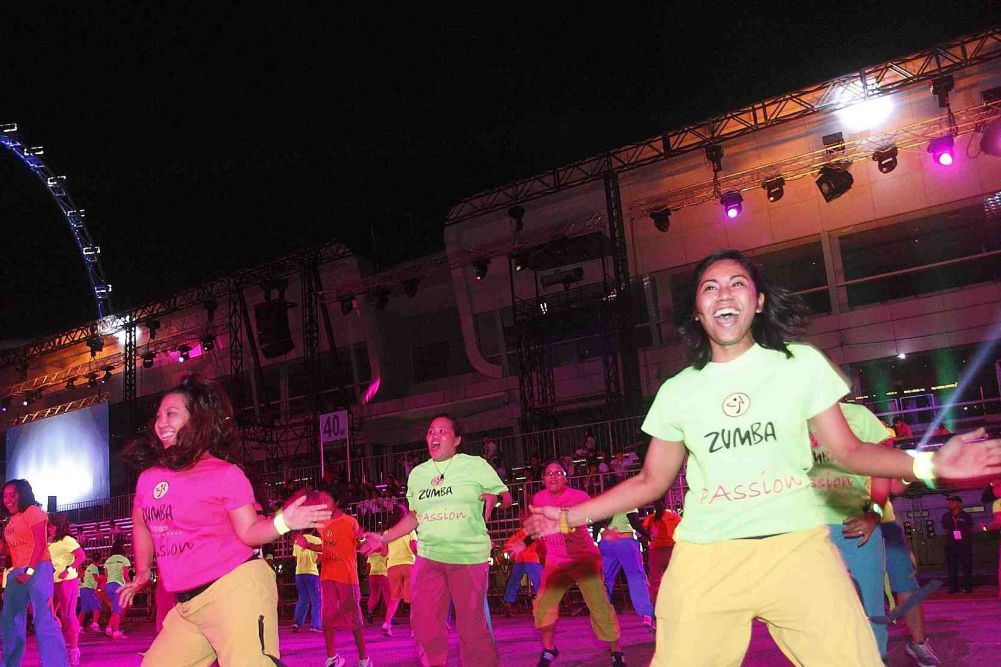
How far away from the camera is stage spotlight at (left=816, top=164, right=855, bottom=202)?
20.0 metres

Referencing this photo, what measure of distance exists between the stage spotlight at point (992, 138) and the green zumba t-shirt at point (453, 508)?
15628 mm

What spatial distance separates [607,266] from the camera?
26578mm

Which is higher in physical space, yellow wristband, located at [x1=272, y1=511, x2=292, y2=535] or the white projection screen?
the white projection screen

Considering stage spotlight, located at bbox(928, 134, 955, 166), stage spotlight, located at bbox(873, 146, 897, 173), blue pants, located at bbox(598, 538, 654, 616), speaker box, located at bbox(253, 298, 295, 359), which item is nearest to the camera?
blue pants, located at bbox(598, 538, 654, 616)

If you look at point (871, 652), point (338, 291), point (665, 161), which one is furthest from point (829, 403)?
point (338, 291)

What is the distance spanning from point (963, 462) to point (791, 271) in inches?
919

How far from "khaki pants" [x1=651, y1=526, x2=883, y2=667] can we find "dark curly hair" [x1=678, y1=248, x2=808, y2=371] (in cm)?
75

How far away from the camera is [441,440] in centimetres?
725

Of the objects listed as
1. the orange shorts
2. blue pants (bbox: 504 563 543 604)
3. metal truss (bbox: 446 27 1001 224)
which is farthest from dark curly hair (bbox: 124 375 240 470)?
metal truss (bbox: 446 27 1001 224)

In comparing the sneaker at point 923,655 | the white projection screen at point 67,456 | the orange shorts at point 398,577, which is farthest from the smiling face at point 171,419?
the white projection screen at point 67,456

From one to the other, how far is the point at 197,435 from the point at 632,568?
286 inches

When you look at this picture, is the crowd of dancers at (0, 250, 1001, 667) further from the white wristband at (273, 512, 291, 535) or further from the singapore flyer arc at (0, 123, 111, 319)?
the singapore flyer arc at (0, 123, 111, 319)

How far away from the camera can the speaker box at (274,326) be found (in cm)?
2822

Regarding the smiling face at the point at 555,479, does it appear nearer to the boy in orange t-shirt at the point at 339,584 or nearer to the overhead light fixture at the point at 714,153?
the boy in orange t-shirt at the point at 339,584
